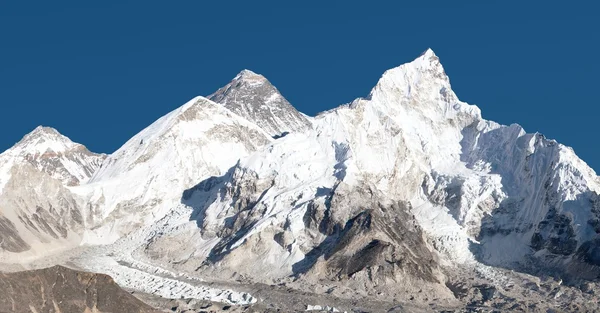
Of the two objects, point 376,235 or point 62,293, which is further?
point 376,235

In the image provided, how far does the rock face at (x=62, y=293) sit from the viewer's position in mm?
113438

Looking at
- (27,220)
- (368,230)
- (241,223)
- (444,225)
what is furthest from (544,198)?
(27,220)

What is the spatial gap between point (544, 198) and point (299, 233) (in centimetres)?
3976

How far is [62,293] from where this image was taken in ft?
383

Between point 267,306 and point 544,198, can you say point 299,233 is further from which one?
point 544,198

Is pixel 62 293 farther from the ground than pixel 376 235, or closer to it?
closer to it

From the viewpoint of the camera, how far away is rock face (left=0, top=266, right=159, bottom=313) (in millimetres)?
113438

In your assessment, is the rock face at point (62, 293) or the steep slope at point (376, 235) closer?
the rock face at point (62, 293)

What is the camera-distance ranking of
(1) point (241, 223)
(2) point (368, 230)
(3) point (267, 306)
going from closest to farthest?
1. (3) point (267, 306)
2. (2) point (368, 230)
3. (1) point (241, 223)

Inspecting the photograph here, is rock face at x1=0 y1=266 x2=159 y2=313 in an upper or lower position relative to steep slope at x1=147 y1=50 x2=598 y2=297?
lower

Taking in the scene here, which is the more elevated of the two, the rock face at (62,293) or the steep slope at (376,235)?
the steep slope at (376,235)

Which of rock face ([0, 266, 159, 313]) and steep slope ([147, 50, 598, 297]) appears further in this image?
steep slope ([147, 50, 598, 297])

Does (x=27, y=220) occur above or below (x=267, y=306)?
above

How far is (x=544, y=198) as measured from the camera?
196250 millimetres
